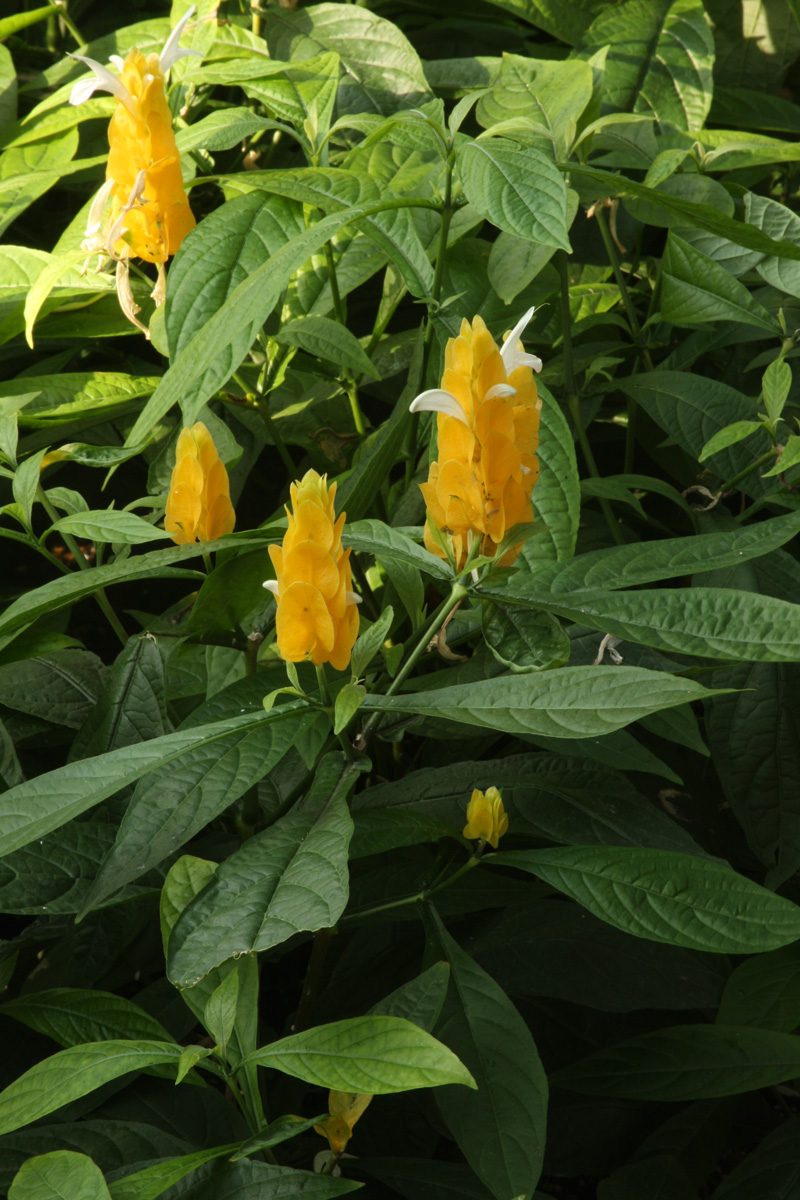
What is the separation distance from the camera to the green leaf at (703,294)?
92cm

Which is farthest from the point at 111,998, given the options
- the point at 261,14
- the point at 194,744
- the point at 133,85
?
the point at 261,14

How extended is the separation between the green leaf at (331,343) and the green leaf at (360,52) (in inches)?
17.8

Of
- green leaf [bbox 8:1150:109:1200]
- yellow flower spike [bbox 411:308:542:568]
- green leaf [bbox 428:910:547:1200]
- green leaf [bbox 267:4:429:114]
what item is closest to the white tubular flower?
yellow flower spike [bbox 411:308:542:568]

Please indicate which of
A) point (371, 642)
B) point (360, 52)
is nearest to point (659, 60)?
point (360, 52)

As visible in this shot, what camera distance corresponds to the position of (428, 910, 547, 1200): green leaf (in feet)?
2.11

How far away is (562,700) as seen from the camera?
55cm

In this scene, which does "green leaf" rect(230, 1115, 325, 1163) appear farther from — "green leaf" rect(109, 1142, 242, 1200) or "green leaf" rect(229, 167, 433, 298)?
"green leaf" rect(229, 167, 433, 298)

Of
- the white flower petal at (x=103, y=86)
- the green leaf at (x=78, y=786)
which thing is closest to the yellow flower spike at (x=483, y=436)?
the green leaf at (x=78, y=786)

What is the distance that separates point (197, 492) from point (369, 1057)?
0.41m

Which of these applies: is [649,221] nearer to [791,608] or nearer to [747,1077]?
[791,608]

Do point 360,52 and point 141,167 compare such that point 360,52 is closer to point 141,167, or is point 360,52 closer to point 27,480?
point 141,167

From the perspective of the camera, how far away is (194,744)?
0.58m

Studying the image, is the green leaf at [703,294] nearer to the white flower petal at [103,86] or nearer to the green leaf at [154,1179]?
the white flower petal at [103,86]

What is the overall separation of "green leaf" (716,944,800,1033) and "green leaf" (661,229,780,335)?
613 millimetres
